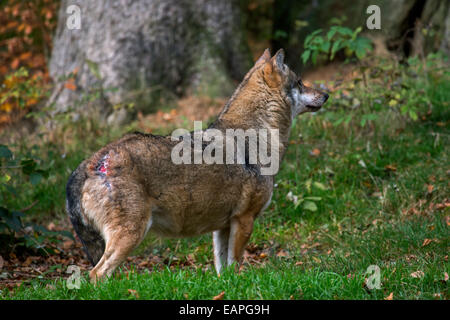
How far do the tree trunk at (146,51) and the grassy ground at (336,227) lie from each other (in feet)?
4.63

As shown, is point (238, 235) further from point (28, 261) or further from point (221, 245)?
point (28, 261)

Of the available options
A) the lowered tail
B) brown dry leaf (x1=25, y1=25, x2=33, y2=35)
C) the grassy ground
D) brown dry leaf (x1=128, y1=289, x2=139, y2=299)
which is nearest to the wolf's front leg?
the grassy ground

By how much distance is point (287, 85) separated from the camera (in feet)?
20.5

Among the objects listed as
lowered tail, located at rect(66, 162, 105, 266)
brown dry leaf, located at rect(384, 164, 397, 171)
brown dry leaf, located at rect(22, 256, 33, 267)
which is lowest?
brown dry leaf, located at rect(22, 256, 33, 267)

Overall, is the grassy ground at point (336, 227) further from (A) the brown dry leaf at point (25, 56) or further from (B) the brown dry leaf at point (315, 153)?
(A) the brown dry leaf at point (25, 56)

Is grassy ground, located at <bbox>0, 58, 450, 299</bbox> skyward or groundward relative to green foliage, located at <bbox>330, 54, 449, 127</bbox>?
groundward

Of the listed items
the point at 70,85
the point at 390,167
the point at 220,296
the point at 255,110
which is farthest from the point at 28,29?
the point at 220,296

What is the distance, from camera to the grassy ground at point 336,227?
4.50 m

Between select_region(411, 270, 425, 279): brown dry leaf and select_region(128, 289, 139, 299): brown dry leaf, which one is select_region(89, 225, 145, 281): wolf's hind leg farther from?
select_region(411, 270, 425, 279): brown dry leaf

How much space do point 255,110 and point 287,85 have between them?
485 mm

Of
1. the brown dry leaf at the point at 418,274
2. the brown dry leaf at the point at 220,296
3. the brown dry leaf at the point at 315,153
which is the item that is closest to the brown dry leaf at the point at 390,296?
the brown dry leaf at the point at 418,274

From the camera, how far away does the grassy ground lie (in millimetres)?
4496

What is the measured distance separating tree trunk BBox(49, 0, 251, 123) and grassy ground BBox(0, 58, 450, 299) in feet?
4.63

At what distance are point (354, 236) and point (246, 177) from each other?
171cm
